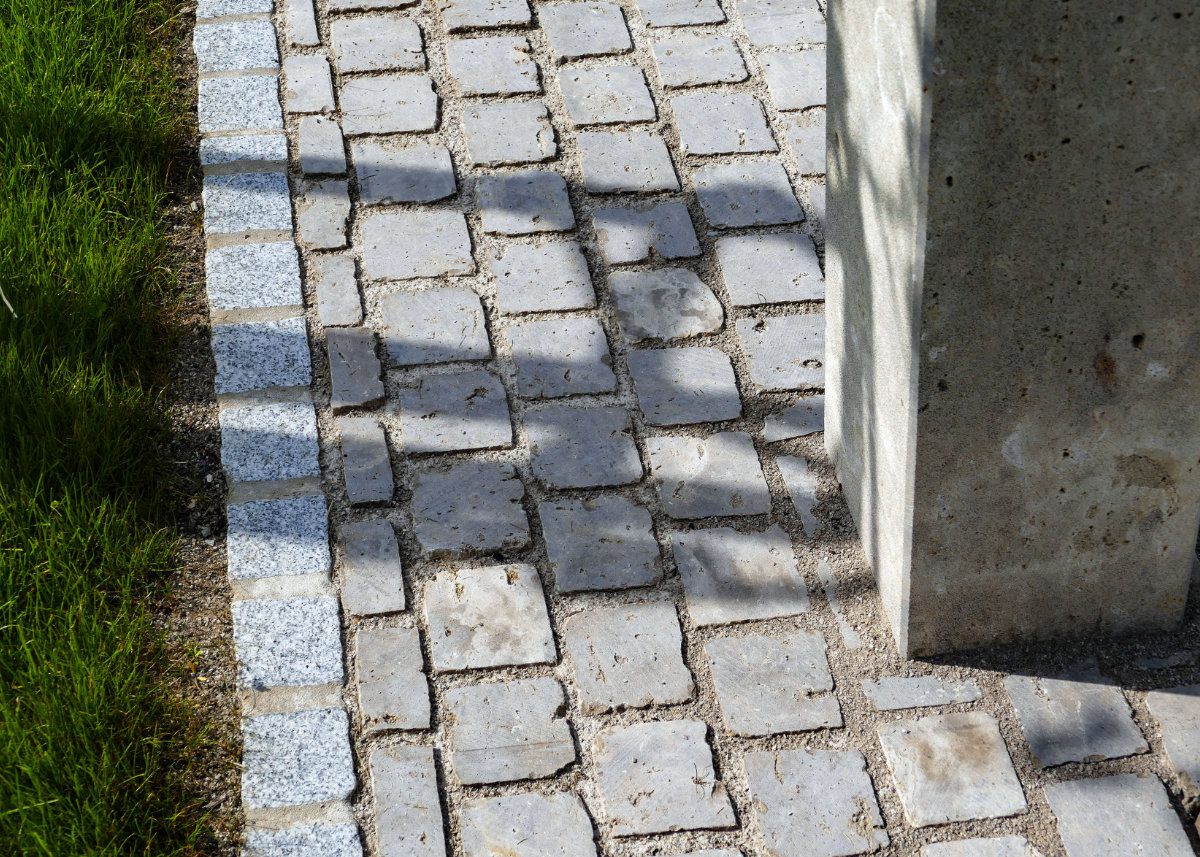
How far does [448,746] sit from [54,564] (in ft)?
3.45

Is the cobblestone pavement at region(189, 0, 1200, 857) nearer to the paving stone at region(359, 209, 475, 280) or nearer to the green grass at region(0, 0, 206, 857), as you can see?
the paving stone at region(359, 209, 475, 280)

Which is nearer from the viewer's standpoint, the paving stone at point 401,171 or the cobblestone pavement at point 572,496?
the cobblestone pavement at point 572,496

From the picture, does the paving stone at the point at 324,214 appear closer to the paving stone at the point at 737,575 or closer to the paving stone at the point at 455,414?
the paving stone at the point at 455,414

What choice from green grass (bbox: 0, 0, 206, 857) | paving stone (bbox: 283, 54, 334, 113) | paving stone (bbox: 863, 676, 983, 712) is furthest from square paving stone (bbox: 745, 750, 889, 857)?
paving stone (bbox: 283, 54, 334, 113)

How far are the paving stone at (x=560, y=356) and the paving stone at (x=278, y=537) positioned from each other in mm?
698

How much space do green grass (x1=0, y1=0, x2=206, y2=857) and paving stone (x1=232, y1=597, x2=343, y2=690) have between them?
0.62ft

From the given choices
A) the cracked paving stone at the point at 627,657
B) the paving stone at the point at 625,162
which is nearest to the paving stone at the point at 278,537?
the cracked paving stone at the point at 627,657

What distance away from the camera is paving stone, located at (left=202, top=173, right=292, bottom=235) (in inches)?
181

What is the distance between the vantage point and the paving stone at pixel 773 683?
3.24m

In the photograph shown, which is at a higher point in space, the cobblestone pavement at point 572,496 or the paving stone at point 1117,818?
the paving stone at point 1117,818

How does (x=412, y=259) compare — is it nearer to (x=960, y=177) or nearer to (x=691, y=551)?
(x=691, y=551)

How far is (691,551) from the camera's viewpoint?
363 cm

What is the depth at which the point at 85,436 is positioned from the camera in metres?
3.72

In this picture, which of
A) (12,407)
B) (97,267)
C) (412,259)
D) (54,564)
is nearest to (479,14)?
(412,259)
